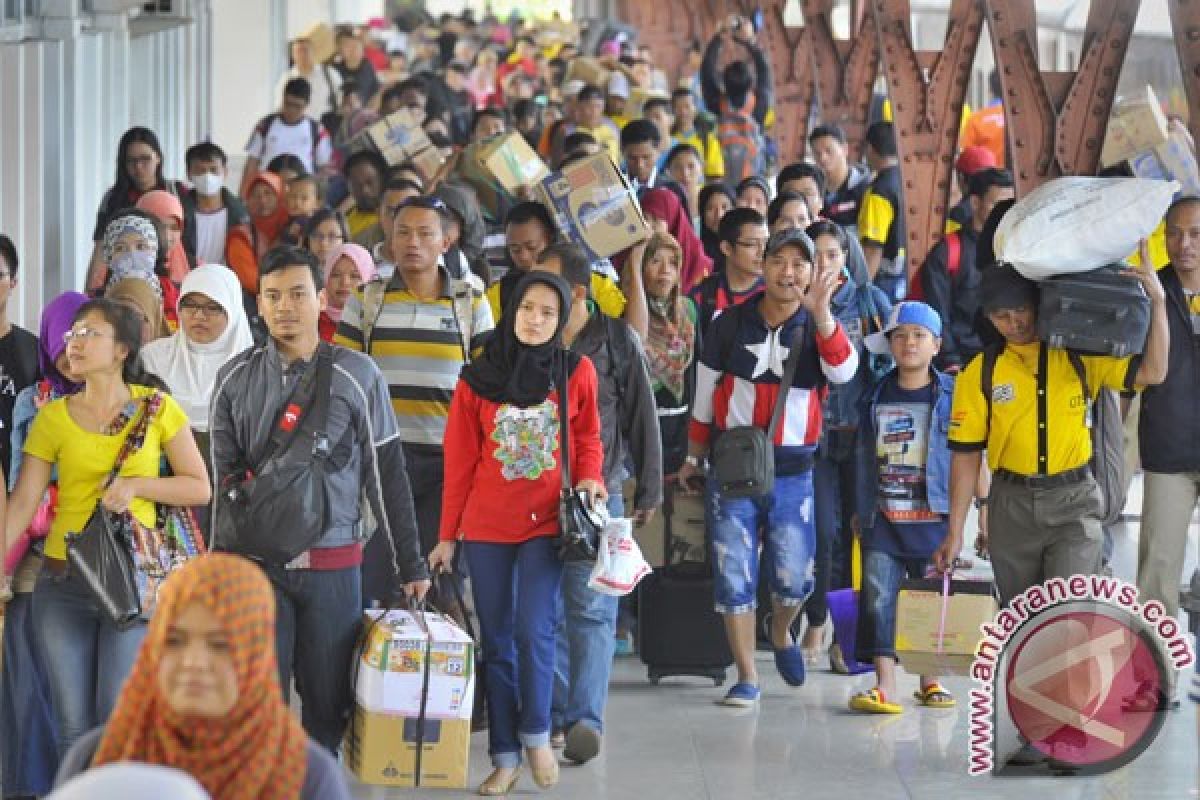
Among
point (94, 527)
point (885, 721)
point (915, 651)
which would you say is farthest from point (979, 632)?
point (94, 527)

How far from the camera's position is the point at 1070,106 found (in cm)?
1079

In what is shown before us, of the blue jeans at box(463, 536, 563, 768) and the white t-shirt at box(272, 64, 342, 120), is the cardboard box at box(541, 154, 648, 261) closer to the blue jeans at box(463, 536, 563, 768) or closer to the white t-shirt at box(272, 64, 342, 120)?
the blue jeans at box(463, 536, 563, 768)

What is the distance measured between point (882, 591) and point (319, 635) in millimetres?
2709

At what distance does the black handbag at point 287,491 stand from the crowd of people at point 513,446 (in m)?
0.01

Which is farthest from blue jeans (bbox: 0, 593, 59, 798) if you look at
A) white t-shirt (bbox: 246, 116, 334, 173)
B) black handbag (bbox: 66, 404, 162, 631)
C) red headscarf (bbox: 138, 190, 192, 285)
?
white t-shirt (bbox: 246, 116, 334, 173)

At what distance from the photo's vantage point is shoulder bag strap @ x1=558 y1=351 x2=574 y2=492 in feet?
25.8

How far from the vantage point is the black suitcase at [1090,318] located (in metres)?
7.94

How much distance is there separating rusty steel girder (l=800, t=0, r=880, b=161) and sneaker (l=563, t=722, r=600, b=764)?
10954 millimetres

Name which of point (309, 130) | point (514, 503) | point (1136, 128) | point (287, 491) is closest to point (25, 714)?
point (287, 491)

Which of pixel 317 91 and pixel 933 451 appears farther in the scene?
pixel 317 91

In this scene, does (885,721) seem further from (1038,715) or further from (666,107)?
(666,107)

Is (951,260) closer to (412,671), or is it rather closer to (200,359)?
(200,359)

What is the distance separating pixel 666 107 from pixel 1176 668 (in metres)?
13.5

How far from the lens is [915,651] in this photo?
8609mm
